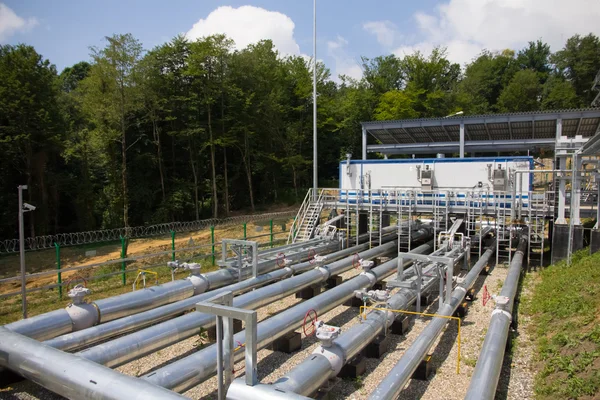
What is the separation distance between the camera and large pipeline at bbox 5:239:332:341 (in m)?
8.03

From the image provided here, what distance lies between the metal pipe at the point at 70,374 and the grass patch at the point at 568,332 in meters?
6.60

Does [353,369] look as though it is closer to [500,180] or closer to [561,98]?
[500,180]

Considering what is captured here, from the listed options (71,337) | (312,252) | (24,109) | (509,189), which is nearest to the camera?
Answer: (71,337)

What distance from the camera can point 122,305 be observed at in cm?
964

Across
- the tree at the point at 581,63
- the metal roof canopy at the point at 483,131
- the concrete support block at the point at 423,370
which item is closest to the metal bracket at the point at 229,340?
the concrete support block at the point at 423,370

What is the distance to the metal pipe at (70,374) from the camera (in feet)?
13.8

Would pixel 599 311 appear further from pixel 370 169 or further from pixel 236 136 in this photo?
pixel 236 136

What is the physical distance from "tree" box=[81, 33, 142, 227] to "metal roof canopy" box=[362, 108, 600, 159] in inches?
701

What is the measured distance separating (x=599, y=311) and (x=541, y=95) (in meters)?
65.1

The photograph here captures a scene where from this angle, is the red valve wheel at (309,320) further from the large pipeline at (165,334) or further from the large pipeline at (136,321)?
the large pipeline at (136,321)

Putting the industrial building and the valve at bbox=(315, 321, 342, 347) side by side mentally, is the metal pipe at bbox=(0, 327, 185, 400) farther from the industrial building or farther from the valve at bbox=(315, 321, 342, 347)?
the valve at bbox=(315, 321, 342, 347)

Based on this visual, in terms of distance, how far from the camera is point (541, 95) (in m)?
63.3

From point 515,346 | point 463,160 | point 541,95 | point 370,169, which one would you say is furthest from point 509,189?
point 541,95

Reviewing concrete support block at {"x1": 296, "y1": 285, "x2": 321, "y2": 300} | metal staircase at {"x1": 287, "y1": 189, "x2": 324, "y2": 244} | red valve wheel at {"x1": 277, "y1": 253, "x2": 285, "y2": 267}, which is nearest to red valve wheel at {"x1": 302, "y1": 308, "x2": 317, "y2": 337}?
concrete support block at {"x1": 296, "y1": 285, "x2": 321, "y2": 300}
